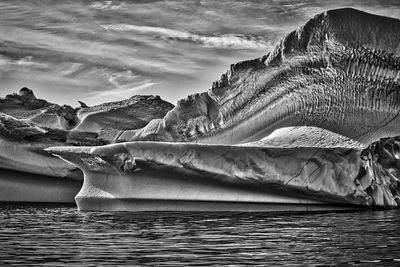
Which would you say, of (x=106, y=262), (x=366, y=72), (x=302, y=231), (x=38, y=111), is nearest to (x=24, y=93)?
(x=38, y=111)

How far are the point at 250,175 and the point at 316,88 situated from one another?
246 cm

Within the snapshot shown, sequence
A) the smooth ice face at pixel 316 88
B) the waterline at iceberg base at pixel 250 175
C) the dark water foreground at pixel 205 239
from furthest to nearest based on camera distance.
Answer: the smooth ice face at pixel 316 88 → the waterline at iceberg base at pixel 250 175 → the dark water foreground at pixel 205 239

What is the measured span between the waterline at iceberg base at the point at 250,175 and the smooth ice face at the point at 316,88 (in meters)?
0.64

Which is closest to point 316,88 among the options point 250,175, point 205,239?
point 250,175

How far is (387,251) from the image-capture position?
6.43 metres

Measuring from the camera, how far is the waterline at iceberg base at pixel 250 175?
1183 cm

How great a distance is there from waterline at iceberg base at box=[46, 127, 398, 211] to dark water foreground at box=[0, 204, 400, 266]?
2.48 feet

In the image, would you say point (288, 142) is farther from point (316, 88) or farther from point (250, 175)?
point (316, 88)

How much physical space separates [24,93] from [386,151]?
456 inches

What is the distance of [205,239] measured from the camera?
766cm

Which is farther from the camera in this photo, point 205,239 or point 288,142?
point 288,142

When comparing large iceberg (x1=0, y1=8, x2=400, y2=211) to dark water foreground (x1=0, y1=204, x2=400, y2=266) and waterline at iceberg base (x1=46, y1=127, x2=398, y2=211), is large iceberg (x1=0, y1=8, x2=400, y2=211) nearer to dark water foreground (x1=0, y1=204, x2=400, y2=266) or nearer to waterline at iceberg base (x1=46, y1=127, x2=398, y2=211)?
waterline at iceberg base (x1=46, y1=127, x2=398, y2=211)

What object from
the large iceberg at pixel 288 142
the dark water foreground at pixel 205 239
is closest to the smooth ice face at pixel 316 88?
the large iceberg at pixel 288 142

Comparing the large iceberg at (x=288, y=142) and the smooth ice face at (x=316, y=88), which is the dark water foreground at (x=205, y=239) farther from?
the smooth ice face at (x=316, y=88)
